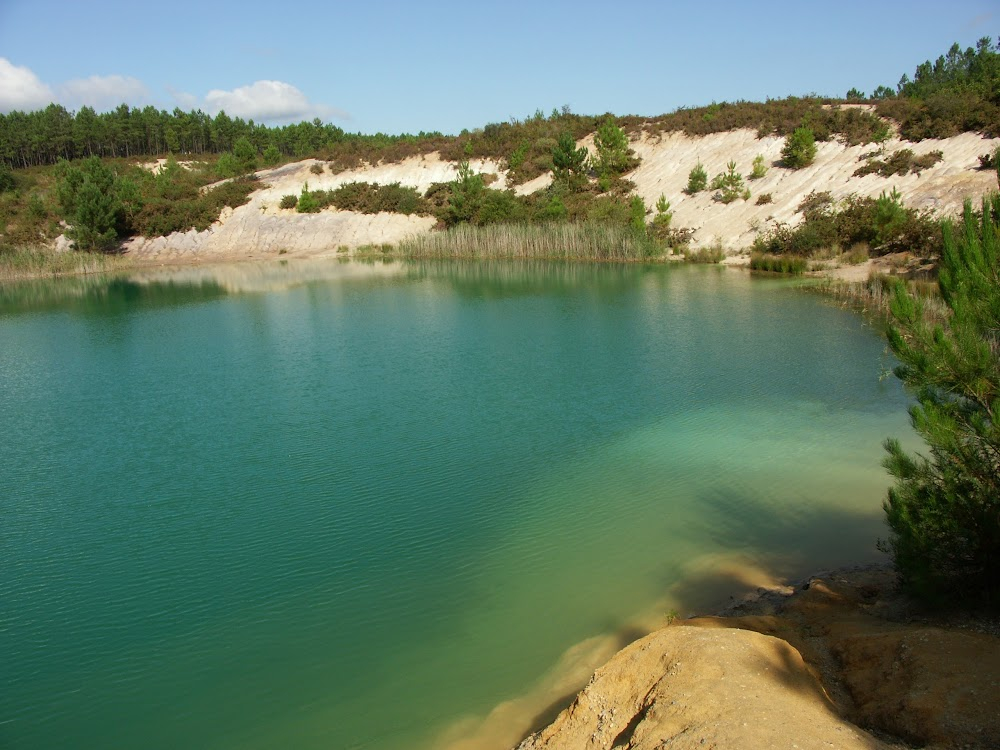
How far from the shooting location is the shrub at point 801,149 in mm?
40875

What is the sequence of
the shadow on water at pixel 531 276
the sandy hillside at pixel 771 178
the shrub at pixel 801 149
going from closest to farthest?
the shadow on water at pixel 531 276, the sandy hillside at pixel 771 178, the shrub at pixel 801 149

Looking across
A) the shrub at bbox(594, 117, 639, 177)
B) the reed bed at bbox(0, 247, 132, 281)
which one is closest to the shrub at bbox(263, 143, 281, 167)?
the reed bed at bbox(0, 247, 132, 281)

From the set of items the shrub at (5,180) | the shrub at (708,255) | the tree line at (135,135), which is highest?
the tree line at (135,135)

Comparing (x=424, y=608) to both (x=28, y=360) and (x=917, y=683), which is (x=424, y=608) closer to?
(x=917, y=683)

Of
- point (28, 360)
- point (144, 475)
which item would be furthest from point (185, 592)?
point (28, 360)

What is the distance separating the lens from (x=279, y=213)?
53.8 m

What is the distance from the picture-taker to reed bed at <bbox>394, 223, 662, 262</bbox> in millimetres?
39125

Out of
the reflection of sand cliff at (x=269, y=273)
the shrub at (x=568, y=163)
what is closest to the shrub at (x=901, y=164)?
the shrub at (x=568, y=163)

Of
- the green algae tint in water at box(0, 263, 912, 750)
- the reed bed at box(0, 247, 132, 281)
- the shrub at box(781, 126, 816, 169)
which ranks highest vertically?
the shrub at box(781, 126, 816, 169)

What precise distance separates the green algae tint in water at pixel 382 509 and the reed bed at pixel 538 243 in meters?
18.8


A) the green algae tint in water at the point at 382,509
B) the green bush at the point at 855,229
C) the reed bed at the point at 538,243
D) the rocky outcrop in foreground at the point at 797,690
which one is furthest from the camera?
the reed bed at the point at 538,243

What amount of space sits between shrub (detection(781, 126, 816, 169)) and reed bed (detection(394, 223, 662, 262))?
10231 millimetres

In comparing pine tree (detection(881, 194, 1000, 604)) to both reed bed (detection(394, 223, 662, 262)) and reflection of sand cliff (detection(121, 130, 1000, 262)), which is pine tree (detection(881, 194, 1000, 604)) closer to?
reflection of sand cliff (detection(121, 130, 1000, 262))

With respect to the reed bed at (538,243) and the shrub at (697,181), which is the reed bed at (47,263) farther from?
the shrub at (697,181)
